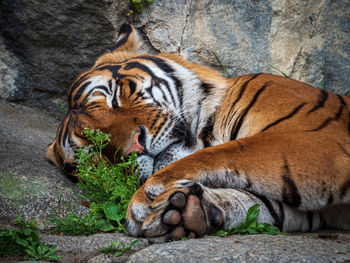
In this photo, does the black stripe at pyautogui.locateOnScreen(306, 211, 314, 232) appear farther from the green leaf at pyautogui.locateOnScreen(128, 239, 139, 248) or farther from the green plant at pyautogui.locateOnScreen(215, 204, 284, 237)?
the green leaf at pyautogui.locateOnScreen(128, 239, 139, 248)

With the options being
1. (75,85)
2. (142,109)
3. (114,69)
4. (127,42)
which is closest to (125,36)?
(127,42)

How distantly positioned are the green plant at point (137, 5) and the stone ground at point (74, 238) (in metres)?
1.29

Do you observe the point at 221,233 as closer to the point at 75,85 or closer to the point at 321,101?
the point at 321,101

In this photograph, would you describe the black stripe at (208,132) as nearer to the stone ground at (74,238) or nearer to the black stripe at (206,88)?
the black stripe at (206,88)

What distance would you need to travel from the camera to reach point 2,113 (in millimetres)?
3273

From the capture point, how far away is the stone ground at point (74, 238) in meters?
1.21

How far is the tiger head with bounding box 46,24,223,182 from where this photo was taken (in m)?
2.15

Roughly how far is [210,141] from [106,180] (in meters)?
0.64

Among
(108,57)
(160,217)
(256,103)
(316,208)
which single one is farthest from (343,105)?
(108,57)

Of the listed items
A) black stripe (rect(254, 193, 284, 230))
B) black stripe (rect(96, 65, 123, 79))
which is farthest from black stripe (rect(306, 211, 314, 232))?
black stripe (rect(96, 65, 123, 79))

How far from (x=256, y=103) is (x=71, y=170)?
116cm

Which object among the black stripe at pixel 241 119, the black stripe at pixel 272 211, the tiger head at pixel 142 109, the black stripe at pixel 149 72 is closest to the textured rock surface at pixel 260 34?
the tiger head at pixel 142 109

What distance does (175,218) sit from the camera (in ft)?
4.69

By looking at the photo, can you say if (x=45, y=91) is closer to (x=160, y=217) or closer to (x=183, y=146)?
(x=183, y=146)
